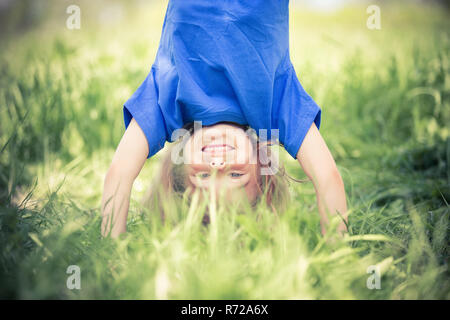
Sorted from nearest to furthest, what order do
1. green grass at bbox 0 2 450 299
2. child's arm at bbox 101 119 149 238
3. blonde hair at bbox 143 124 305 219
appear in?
1. green grass at bbox 0 2 450 299
2. child's arm at bbox 101 119 149 238
3. blonde hair at bbox 143 124 305 219

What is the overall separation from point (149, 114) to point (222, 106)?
0.63ft

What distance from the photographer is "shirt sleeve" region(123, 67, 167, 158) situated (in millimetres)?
1178

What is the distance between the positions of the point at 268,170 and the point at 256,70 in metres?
0.30

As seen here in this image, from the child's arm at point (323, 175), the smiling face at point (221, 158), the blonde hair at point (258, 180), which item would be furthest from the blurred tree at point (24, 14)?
the child's arm at point (323, 175)

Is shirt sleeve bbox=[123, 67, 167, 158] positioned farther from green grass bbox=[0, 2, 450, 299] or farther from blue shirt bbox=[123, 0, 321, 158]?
green grass bbox=[0, 2, 450, 299]

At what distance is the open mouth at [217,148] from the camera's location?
1195 millimetres

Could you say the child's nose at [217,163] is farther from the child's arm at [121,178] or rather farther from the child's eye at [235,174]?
the child's arm at [121,178]

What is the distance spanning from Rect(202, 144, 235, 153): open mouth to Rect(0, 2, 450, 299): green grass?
0.54ft

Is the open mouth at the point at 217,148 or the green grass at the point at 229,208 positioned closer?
the green grass at the point at 229,208

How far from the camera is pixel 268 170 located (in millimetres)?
1310

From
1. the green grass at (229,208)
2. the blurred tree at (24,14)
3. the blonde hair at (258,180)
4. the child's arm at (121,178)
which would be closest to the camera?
the green grass at (229,208)

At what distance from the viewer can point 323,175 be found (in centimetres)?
119

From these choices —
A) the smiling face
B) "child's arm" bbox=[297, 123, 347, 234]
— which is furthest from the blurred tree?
"child's arm" bbox=[297, 123, 347, 234]

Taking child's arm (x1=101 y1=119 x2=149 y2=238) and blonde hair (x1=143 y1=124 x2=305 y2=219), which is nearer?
child's arm (x1=101 y1=119 x2=149 y2=238)
